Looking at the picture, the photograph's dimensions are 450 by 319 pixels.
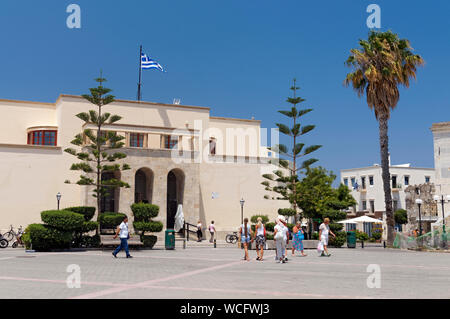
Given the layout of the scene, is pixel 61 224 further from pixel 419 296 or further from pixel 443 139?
pixel 443 139

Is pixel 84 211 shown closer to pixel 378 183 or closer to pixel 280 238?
→ pixel 280 238

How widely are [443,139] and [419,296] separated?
29.3 m

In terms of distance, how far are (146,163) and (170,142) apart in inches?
140

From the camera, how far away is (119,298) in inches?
340

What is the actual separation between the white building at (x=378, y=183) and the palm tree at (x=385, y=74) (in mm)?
35909

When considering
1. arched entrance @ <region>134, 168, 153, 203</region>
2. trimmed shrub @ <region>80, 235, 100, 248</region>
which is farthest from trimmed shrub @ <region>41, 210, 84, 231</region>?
arched entrance @ <region>134, 168, 153, 203</region>

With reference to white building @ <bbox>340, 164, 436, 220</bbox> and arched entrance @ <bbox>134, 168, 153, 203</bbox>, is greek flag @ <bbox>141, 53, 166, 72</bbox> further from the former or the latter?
white building @ <bbox>340, 164, 436, 220</bbox>

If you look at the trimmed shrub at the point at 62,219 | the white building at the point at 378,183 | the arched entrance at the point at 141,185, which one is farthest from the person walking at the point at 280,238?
the white building at the point at 378,183

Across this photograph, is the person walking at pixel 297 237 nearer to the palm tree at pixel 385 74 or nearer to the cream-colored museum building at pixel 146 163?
the palm tree at pixel 385 74

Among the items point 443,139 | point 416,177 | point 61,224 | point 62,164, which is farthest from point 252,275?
point 416,177

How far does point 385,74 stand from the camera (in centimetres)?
2669

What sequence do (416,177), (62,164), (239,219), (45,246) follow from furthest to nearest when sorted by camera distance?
(416,177)
(239,219)
(62,164)
(45,246)

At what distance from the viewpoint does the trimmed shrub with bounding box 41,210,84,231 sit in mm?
22031
